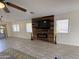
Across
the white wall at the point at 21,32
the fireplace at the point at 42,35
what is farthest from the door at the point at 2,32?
the fireplace at the point at 42,35

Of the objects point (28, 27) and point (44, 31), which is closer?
point (44, 31)

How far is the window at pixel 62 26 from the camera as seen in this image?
697 cm

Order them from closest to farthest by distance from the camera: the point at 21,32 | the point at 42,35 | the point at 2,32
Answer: the point at 42,35 < the point at 21,32 < the point at 2,32

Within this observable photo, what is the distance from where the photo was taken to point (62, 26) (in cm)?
720

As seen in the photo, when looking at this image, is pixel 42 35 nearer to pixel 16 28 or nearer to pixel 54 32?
pixel 54 32

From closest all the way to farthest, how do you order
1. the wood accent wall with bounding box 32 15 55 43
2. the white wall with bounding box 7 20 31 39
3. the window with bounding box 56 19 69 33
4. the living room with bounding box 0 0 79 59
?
the living room with bounding box 0 0 79 59
the window with bounding box 56 19 69 33
the wood accent wall with bounding box 32 15 55 43
the white wall with bounding box 7 20 31 39

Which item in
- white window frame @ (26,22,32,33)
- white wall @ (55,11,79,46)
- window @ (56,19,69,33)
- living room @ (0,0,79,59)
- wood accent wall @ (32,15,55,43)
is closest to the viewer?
living room @ (0,0,79,59)

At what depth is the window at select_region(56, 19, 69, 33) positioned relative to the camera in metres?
6.97

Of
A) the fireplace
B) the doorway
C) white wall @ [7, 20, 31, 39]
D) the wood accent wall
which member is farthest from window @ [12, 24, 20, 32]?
the fireplace

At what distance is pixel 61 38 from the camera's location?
723cm

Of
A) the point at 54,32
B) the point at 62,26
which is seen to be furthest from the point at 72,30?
the point at 54,32

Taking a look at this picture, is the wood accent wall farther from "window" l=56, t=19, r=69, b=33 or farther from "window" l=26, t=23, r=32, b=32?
"window" l=26, t=23, r=32, b=32

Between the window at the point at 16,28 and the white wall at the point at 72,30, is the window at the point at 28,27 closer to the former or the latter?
the window at the point at 16,28

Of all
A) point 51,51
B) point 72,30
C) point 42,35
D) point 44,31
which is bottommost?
point 51,51
